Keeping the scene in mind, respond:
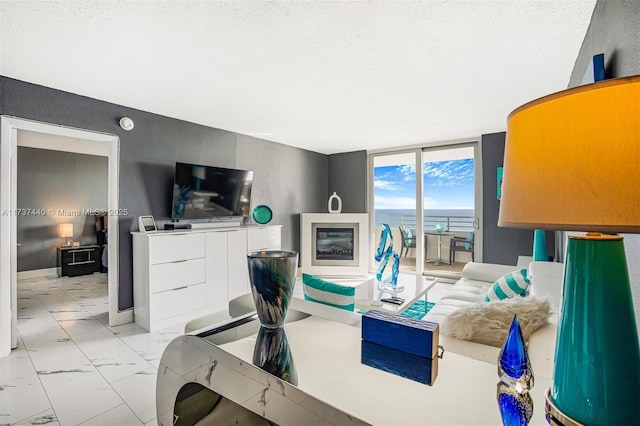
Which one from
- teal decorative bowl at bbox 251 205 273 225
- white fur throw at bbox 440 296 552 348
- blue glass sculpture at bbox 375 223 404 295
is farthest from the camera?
teal decorative bowl at bbox 251 205 273 225

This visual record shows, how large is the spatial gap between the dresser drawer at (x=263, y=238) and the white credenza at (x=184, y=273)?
0.11 metres

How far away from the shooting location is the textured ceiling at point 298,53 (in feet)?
5.92

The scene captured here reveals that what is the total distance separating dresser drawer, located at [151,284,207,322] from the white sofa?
8.11 feet

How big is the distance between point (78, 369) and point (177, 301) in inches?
42.2

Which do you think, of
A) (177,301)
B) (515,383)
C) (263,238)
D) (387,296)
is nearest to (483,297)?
(387,296)

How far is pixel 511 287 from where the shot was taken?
7.47 ft

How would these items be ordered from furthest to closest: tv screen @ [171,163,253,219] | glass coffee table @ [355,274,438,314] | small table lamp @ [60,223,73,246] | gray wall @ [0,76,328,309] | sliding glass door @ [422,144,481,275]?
small table lamp @ [60,223,73,246], sliding glass door @ [422,144,481,275], tv screen @ [171,163,253,219], gray wall @ [0,76,328,309], glass coffee table @ [355,274,438,314]

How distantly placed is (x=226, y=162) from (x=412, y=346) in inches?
160

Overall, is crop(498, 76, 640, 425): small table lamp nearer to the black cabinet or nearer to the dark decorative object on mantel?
the dark decorative object on mantel

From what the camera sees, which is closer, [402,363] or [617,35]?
[402,363]

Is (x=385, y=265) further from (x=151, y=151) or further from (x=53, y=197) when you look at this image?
(x=53, y=197)

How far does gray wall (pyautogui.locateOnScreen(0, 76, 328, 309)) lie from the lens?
2850 mm

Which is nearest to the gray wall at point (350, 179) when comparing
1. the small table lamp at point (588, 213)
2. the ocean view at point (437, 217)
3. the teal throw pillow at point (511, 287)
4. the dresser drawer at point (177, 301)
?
the ocean view at point (437, 217)

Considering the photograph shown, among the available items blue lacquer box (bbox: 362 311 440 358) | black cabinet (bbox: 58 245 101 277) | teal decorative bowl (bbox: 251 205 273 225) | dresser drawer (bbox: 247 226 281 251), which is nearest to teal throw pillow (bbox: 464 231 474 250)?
dresser drawer (bbox: 247 226 281 251)
